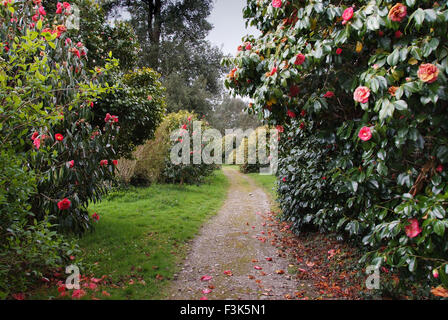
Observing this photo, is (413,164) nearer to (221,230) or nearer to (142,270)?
(142,270)

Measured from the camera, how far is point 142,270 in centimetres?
356

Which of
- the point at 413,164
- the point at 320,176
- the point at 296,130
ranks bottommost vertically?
the point at 320,176

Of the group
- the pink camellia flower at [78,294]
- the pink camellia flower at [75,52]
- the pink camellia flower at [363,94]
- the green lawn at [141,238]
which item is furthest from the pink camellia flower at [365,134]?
the pink camellia flower at [75,52]

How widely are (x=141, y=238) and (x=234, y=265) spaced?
1790 millimetres

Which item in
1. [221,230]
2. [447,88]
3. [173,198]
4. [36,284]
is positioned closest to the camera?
[447,88]

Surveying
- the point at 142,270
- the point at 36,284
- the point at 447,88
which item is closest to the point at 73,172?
the point at 36,284

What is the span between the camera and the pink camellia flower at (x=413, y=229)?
2039 mm

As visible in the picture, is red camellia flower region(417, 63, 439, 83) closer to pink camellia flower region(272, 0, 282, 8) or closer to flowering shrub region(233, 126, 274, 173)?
pink camellia flower region(272, 0, 282, 8)

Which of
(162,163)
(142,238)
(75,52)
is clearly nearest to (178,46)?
(162,163)

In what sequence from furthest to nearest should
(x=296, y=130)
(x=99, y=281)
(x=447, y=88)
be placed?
(x=296, y=130)
(x=99, y=281)
(x=447, y=88)

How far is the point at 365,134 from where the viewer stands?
83.6 inches

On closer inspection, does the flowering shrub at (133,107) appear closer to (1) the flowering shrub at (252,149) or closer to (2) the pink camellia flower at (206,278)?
(2) the pink camellia flower at (206,278)

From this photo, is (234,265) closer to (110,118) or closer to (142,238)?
(142,238)

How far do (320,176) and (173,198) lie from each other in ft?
16.4
